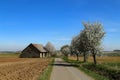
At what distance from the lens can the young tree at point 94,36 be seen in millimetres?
50375

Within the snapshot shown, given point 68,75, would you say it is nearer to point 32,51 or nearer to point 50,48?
point 32,51

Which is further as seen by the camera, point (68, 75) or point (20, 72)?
point (20, 72)

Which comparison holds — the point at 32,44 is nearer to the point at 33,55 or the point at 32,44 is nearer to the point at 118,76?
the point at 33,55

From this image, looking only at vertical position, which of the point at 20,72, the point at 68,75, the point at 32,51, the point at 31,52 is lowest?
the point at 68,75

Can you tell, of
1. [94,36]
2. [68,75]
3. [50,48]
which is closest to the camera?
[68,75]

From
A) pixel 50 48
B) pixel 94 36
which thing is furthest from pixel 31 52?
pixel 94 36

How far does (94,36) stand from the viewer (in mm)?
51438

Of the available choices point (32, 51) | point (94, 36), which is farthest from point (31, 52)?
point (94, 36)

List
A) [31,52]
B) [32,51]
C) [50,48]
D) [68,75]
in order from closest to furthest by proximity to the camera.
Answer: [68,75], [32,51], [31,52], [50,48]

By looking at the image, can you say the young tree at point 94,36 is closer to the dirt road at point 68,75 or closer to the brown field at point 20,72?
the brown field at point 20,72

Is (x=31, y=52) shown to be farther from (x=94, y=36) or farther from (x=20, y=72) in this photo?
(x=20, y=72)

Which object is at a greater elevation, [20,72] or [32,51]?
[32,51]

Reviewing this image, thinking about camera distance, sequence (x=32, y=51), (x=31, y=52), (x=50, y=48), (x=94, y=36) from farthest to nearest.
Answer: (x=50, y=48)
(x=31, y=52)
(x=32, y=51)
(x=94, y=36)

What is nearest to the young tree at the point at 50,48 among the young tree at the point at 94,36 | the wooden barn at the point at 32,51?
the wooden barn at the point at 32,51
